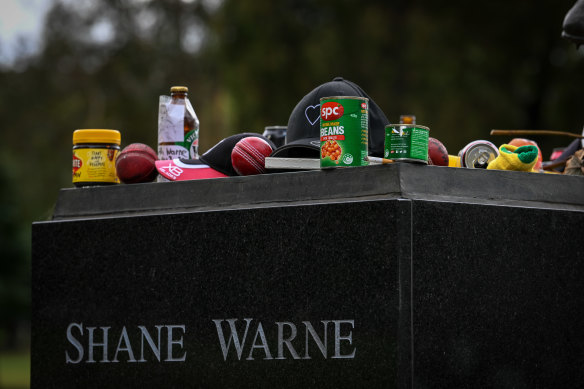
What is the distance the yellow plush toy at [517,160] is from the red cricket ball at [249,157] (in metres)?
0.85

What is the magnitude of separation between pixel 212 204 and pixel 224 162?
0.31 m

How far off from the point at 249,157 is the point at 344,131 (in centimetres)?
55

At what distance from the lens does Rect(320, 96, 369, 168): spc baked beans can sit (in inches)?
127

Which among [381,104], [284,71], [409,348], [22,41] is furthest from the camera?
[22,41]

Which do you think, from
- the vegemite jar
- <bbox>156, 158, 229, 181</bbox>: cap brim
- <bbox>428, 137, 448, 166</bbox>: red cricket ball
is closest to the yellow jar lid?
the vegemite jar

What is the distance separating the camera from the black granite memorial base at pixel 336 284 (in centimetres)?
310

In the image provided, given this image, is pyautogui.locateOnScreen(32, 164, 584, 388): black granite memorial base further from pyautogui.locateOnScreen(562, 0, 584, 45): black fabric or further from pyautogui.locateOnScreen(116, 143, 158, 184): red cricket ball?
pyautogui.locateOnScreen(562, 0, 584, 45): black fabric

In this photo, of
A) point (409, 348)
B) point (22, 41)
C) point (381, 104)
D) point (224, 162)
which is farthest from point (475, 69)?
point (22, 41)

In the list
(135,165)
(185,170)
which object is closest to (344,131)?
(185,170)

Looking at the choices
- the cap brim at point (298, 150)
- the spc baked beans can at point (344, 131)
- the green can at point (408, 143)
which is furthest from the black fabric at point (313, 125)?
the green can at point (408, 143)

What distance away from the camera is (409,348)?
3.04 meters

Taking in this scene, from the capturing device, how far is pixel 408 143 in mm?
3188

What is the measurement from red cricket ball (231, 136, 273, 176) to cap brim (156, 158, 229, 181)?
15 centimetres

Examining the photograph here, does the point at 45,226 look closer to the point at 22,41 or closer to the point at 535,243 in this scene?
the point at 535,243
